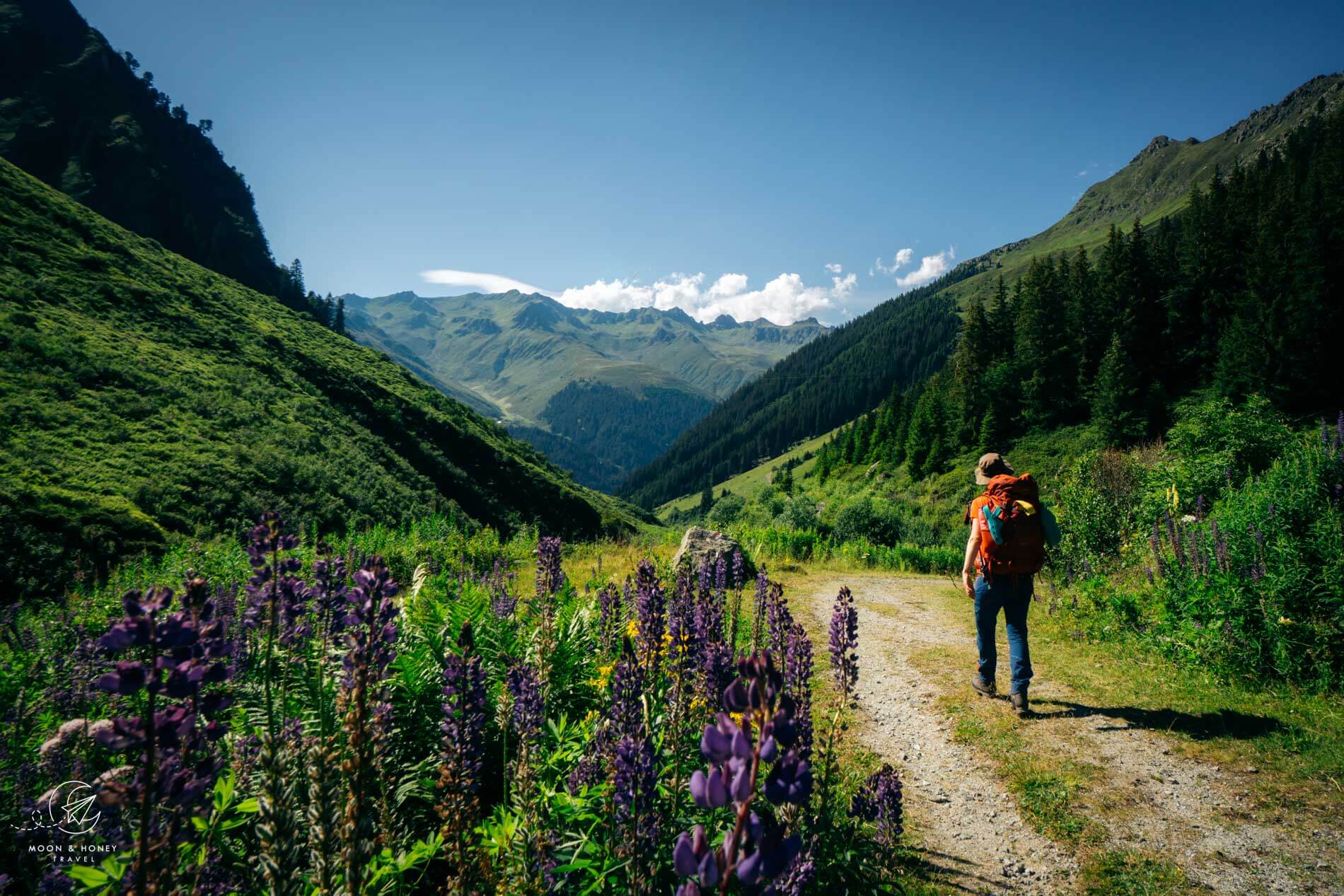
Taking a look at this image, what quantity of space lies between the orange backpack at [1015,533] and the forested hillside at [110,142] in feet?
367

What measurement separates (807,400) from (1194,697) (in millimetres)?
147028

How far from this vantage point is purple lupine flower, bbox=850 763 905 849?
138 inches

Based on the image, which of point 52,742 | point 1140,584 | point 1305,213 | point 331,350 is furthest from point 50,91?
point 1305,213

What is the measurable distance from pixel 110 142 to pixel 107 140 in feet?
2.30

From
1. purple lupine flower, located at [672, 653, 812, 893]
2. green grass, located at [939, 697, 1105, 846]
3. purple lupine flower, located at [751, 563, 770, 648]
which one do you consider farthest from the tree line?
purple lupine flower, located at [672, 653, 812, 893]

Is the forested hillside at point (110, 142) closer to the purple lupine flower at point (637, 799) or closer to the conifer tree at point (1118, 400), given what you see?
the purple lupine flower at point (637, 799)

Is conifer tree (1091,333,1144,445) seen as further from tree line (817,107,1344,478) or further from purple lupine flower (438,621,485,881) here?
purple lupine flower (438,621,485,881)

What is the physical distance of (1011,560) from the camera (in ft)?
20.9

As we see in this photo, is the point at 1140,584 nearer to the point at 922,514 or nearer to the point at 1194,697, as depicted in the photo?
the point at 1194,697

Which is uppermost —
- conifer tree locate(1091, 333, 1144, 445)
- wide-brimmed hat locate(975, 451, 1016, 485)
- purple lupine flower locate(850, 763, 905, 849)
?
conifer tree locate(1091, 333, 1144, 445)

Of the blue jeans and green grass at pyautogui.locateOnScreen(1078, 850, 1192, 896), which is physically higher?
the blue jeans

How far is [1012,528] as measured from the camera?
20.9 feet

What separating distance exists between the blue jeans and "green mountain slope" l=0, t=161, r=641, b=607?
14556 millimetres

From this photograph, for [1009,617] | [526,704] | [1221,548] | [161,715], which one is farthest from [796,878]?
[1221,548]
